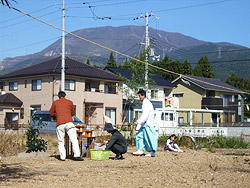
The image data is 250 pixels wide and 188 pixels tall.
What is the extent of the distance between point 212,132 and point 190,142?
3.10 meters

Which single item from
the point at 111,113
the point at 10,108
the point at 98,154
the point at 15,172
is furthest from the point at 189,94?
the point at 15,172

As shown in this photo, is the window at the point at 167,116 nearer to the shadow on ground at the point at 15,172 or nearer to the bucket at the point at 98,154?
the bucket at the point at 98,154

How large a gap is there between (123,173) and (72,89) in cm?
2973

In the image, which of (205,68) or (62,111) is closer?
(62,111)

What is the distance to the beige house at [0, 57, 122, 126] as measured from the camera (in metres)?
36.1

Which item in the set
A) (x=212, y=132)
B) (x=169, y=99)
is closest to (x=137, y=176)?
(x=212, y=132)

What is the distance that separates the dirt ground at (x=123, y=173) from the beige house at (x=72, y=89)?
2716 cm

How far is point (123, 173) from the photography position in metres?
7.31

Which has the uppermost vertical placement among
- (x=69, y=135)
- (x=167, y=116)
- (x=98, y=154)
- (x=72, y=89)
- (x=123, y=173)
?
(x=72, y=89)

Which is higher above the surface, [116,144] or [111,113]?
[111,113]

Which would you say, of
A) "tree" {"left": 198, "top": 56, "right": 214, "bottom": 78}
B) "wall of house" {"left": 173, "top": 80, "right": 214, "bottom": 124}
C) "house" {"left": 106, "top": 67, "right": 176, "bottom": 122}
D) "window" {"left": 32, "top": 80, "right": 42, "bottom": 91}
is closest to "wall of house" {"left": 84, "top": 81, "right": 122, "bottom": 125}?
"house" {"left": 106, "top": 67, "right": 176, "bottom": 122}

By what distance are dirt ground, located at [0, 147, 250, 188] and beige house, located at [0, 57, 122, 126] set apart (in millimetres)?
27163

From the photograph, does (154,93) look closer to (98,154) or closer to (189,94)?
(189,94)

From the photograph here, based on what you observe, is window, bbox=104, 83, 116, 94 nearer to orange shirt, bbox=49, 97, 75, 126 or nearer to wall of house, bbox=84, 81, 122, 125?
wall of house, bbox=84, 81, 122, 125
